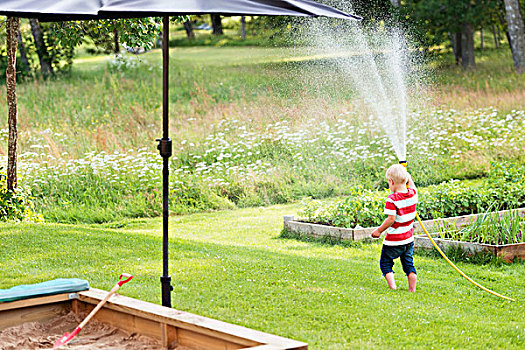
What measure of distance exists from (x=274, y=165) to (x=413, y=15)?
13.7 metres

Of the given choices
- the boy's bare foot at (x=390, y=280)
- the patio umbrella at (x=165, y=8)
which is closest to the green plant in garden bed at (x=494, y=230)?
the boy's bare foot at (x=390, y=280)

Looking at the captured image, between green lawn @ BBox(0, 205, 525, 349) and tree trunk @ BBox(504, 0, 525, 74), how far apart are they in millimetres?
14125

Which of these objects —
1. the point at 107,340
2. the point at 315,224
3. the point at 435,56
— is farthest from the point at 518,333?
the point at 435,56

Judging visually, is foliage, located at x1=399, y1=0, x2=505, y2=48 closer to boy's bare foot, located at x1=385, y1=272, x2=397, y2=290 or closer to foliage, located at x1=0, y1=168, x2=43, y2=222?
foliage, located at x1=0, y1=168, x2=43, y2=222

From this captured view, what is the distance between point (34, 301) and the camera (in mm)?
4242

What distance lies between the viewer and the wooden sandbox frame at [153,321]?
3402 mm

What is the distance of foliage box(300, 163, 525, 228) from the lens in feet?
25.8

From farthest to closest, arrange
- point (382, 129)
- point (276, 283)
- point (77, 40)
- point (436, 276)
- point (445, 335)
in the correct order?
point (382, 129) → point (77, 40) → point (436, 276) → point (276, 283) → point (445, 335)

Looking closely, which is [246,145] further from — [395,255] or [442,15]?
[442,15]

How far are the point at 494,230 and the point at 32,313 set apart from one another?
4.42m

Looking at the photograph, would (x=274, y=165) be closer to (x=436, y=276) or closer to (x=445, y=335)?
(x=436, y=276)

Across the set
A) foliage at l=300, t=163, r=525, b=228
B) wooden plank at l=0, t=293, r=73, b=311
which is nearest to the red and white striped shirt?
foliage at l=300, t=163, r=525, b=228

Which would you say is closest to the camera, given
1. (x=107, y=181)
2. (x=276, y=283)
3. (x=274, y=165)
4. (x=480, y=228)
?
(x=276, y=283)

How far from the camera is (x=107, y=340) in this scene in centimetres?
396
